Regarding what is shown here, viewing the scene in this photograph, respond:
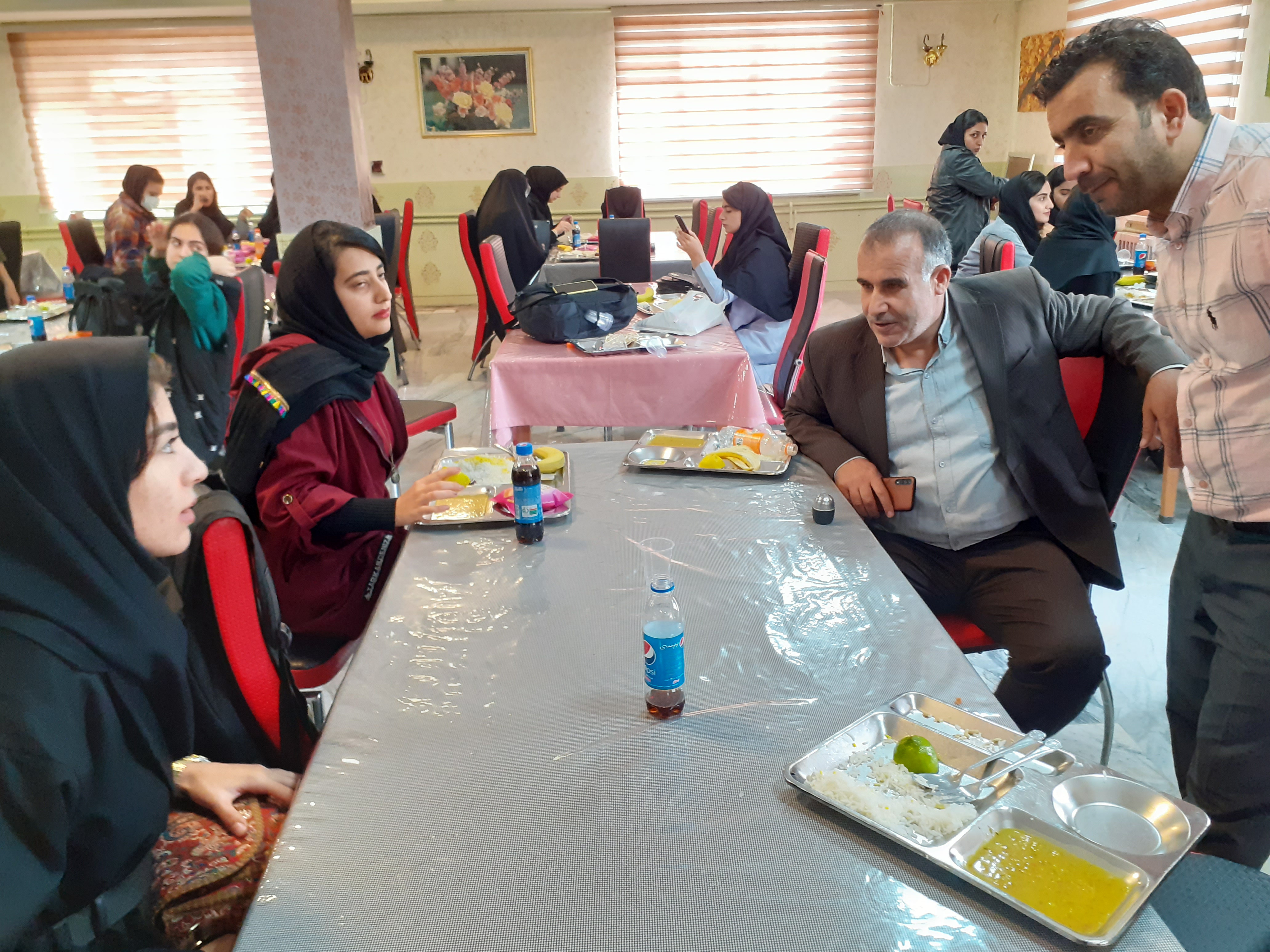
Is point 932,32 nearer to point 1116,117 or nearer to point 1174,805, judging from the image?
point 1116,117

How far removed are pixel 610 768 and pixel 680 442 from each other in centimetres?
114

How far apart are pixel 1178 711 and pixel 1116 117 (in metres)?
0.98

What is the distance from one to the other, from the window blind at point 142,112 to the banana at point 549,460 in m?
7.05

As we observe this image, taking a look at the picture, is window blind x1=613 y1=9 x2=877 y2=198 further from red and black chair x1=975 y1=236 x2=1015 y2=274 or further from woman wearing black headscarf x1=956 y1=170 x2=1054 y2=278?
red and black chair x1=975 y1=236 x2=1015 y2=274

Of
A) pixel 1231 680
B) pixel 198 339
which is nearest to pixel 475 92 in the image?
pixel 198 339

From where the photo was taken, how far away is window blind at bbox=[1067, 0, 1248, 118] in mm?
4746

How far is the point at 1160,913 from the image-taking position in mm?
1065

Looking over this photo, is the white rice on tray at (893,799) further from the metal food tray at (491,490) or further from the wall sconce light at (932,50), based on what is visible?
the wall sconce light at (932,50)

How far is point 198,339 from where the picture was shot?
316 cm

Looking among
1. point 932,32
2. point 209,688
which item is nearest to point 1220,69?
point 932,32

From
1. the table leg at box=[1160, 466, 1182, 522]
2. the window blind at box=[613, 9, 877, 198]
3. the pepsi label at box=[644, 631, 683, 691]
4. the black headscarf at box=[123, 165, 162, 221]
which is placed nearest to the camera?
the pepsi label at box=[644, 631, 683, 691]

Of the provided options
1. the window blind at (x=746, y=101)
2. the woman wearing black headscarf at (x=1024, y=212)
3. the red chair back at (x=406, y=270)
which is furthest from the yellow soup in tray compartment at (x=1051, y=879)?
the window blind at (x=746, y=101)

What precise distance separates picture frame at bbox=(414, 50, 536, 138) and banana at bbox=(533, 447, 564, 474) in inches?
262

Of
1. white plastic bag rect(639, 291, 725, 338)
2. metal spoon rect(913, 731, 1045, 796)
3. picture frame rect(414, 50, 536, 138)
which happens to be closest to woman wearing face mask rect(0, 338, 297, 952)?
metal spoon rect(913, 731, 1045, 796)
